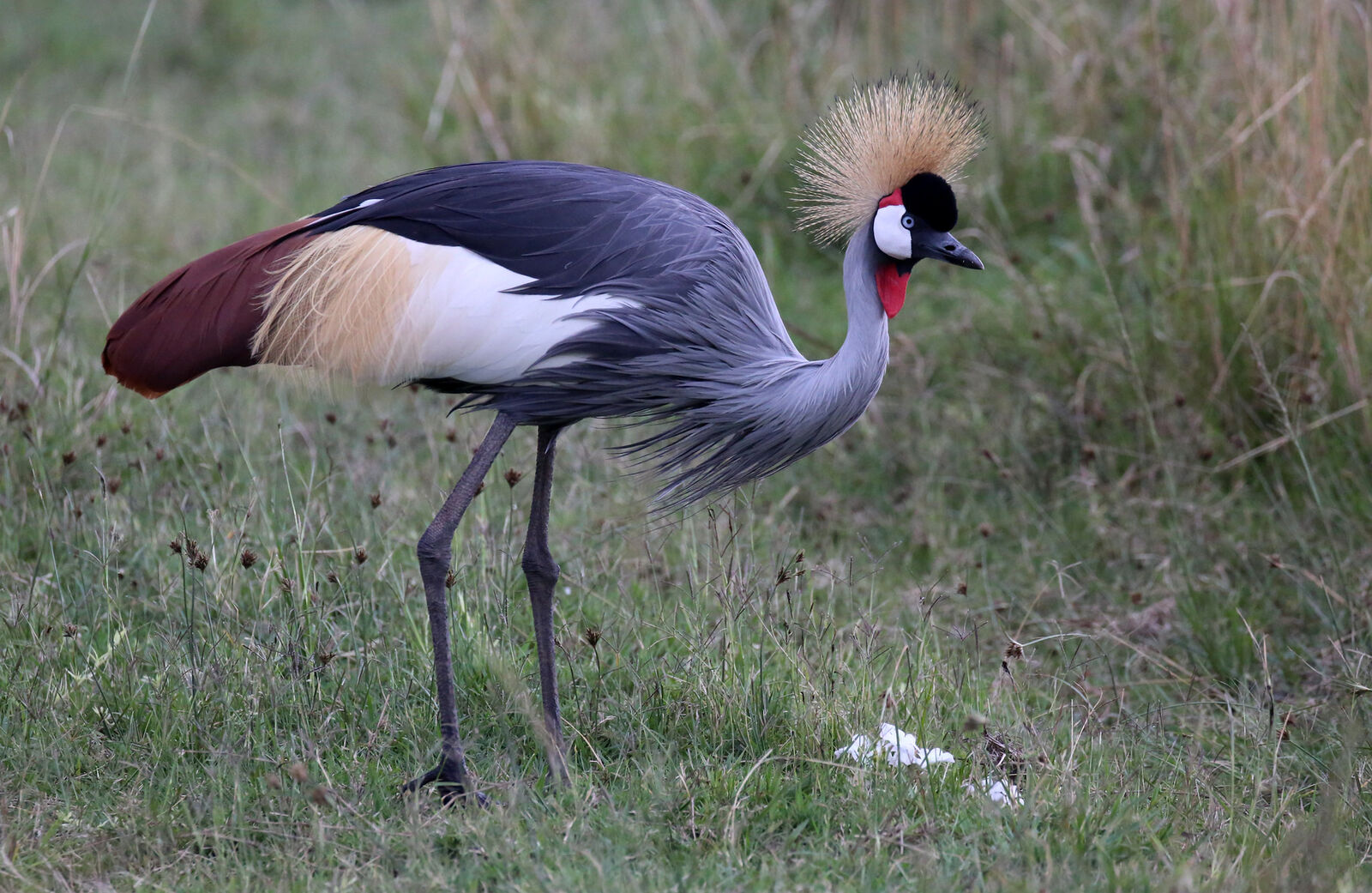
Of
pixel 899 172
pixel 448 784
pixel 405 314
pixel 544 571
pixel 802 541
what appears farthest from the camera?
pixel 802 541

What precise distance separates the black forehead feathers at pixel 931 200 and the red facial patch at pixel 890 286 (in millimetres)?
120

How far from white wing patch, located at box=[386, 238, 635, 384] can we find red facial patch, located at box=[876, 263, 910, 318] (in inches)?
20.8

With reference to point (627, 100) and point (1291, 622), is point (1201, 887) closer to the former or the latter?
point (1291, 622)

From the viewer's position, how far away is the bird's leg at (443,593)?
258 cm

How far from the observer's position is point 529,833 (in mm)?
2422

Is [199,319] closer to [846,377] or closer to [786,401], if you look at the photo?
[786,401]

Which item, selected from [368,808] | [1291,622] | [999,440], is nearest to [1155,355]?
[999,440]

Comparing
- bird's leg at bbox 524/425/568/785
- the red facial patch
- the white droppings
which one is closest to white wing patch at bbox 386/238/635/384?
bird's leg at bbox 524/425/568/785

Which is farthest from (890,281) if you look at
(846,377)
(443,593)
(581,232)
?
(443,593)

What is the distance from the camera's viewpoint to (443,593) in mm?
2658

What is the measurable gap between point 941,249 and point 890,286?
131 mm

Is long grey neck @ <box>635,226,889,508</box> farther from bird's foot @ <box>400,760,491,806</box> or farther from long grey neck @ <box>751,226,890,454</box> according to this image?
bird's foot @ <box>400,760,491,806</box>

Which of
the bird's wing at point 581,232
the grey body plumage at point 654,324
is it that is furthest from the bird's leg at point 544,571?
the bird's wing at point 581,232

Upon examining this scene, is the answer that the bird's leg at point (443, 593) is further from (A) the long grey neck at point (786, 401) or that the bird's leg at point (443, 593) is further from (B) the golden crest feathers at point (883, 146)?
(B) the golden crest feathers at point (883, 146)
